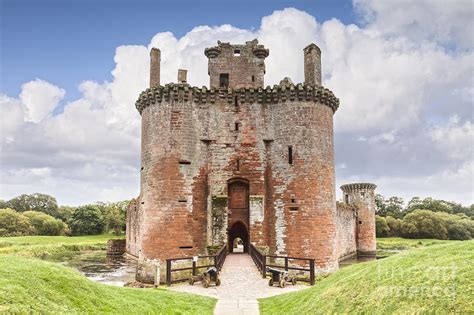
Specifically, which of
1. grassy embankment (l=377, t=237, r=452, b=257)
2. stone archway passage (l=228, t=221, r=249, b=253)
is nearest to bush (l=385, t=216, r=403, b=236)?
grassy embankment (l=377, t=237, r=452, b=257)

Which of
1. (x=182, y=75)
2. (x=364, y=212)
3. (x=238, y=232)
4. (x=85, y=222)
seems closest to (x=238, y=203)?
(x=238, y=232)

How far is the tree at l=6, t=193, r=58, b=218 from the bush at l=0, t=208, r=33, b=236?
1252 inches

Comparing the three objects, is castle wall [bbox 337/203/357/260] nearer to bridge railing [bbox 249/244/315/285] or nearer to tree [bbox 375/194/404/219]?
bridge railing [bbox 249/244/315/285]

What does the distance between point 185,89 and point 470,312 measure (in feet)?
62.2

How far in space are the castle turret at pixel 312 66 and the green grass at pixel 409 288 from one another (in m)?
15.8

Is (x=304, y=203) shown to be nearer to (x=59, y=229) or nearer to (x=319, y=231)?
(x=319, y=231)

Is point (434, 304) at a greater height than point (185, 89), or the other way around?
point (185, 89)

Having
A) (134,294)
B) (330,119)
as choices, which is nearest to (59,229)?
(330,119)

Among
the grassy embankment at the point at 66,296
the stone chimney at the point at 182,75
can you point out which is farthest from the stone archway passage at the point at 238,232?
the grassy embankment at the point at 66,296

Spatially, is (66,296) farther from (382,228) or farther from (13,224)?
(382,228)

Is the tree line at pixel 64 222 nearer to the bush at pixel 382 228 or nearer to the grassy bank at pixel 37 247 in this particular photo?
the grassy bank at pixel 37 247

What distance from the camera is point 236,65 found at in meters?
25.8

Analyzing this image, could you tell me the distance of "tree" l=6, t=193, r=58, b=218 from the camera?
311ft

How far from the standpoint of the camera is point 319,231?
21.7 meters
